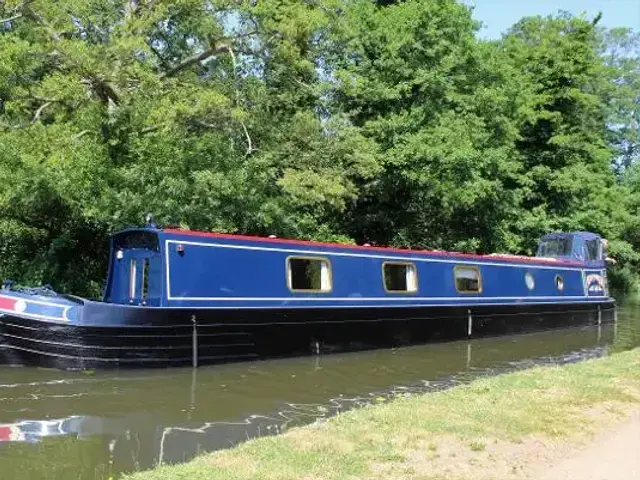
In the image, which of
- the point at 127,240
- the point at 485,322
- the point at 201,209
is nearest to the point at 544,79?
the point at 485,322

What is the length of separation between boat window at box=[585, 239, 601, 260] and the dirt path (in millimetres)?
17012

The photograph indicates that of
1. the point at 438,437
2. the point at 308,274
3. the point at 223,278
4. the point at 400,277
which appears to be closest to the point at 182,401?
the point at 223,278

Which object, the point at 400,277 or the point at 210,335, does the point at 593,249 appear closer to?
the point at 400,277

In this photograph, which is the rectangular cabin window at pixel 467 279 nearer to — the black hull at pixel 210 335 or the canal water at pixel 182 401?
the black hull at pixel 210 335

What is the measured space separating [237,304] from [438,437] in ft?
22.2

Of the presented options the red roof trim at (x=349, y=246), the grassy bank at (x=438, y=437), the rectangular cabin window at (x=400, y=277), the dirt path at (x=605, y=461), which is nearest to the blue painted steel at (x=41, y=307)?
the red roof trim at (x=349, y=246)

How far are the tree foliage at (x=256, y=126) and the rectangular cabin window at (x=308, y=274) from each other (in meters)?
2.86

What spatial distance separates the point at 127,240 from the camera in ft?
41.3

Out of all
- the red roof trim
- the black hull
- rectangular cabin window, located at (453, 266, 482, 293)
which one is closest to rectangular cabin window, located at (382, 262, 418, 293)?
the red roof trim

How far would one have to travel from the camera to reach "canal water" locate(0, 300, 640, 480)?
679 cm

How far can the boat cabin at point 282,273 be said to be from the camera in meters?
11.9

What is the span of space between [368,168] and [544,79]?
14.3 meters

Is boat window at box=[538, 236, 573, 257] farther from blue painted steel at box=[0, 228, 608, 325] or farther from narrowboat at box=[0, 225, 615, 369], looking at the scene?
blue painted steel at box=[0, 228, 608, 325]

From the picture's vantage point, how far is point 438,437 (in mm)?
6016
